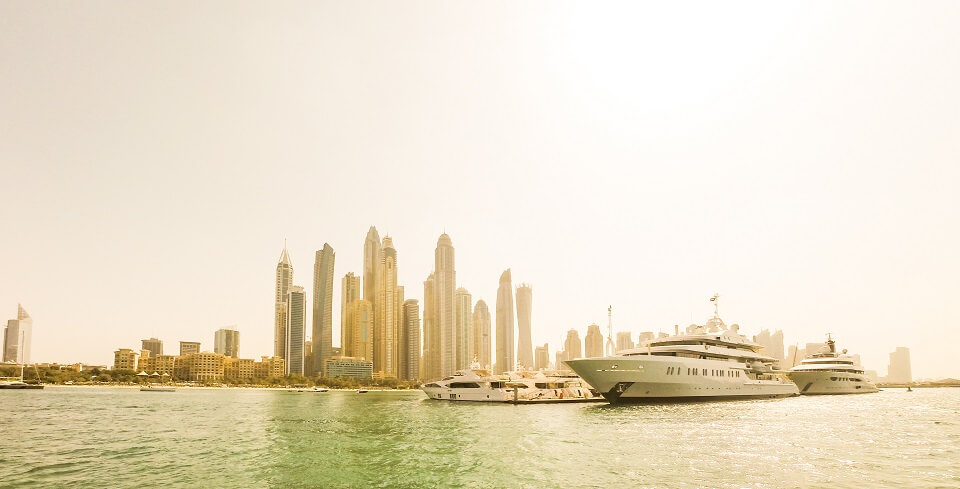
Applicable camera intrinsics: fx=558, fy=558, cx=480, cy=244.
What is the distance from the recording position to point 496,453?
3766 centimetres

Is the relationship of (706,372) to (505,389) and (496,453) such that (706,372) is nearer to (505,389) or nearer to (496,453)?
(505,389)

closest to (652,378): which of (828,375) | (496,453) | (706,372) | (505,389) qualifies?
(706,372)

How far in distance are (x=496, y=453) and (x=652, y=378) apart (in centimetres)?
4484

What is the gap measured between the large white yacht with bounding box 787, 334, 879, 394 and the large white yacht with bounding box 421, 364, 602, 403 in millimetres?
45523

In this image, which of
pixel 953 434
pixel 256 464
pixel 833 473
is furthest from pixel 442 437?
pixel 953 434

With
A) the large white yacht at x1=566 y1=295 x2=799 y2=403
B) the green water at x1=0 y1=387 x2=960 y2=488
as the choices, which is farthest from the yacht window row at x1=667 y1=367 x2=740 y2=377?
the green water at x1=0 y1=387 x2=960 y2=488

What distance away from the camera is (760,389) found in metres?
97.2

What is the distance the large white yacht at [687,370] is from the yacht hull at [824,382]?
1547cm

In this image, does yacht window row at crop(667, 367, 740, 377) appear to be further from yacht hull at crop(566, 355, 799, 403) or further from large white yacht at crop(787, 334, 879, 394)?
large white yacht at crop(787, 334, 879, 394)

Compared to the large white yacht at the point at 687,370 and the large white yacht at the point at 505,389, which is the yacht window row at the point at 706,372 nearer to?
the large white yacht at the point at 687,370

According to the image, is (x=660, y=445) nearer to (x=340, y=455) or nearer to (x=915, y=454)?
(x=915, y=454)

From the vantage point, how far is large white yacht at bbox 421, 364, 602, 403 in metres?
103

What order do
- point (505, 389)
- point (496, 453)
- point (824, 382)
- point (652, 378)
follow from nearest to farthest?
point (496, 453) < point (652, 378) < point (505, 389) < point (824, 382)

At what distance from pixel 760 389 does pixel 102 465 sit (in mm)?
96577
